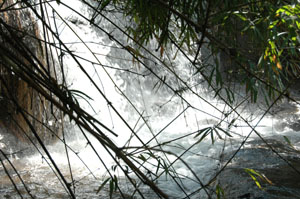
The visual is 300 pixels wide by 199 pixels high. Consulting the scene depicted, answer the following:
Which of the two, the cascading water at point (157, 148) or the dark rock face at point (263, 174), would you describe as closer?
the cascading water at point (157, 148)

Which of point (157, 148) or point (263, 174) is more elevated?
point (157, 148)

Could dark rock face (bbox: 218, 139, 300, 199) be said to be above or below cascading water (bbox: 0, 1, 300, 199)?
below

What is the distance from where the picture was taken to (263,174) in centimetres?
254

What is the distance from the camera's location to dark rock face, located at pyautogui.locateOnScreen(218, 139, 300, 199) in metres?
2.55

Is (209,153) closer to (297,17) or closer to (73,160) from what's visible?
(73,160)

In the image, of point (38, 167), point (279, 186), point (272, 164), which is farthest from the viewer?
point (38, 167)

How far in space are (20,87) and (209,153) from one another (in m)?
2.16

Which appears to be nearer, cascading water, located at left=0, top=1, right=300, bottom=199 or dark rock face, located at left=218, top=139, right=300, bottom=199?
cascading water, located at left=0, top=1, right=300, bottom=199

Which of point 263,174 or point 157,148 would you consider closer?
point 263,174

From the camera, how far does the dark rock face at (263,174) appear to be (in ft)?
8.36

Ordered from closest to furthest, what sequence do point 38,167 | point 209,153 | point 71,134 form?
1. point 38,167
2. point 209,153
3. point 71,134

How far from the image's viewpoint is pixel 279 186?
105 inches

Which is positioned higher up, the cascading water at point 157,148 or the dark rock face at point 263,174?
the cascading water at point 157,148

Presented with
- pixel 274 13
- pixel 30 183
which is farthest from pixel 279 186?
pixel 30 183
